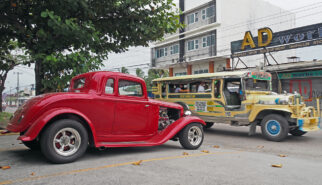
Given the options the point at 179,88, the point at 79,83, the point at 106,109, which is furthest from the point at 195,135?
the point at 179,88

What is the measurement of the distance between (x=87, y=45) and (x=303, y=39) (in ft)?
53.1

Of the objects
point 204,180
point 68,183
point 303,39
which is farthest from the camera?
point 303,39

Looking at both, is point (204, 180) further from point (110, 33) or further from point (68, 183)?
point (110, 33)

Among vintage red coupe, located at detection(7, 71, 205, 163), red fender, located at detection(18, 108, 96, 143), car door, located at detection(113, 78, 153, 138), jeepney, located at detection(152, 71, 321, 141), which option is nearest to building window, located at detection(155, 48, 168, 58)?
jeepney, located at detection(152, 71, 321, 141)

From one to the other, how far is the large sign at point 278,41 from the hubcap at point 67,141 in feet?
58.9

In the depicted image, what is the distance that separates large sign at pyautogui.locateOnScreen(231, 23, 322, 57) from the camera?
17891mm

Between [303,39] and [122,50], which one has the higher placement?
[303,39]

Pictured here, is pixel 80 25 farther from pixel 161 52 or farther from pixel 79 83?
pixel 161 52

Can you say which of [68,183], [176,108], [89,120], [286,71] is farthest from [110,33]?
[286,71]

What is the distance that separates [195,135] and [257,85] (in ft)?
15.2

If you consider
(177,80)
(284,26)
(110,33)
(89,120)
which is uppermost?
(284,26)

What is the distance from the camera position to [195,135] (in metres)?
6.41

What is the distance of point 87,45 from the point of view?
877 cm

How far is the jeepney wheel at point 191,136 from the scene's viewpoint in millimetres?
6109
